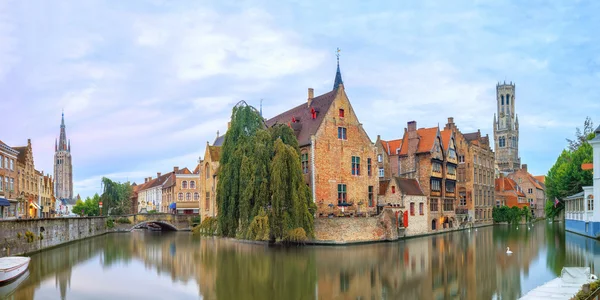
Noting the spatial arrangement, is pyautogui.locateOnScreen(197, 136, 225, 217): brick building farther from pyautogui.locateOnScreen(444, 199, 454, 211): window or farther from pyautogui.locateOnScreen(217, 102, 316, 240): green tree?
pyautogui.locateOnScreen(444, 199, 454, 211): window

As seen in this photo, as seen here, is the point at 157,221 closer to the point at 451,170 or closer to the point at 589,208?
the point at 451,170

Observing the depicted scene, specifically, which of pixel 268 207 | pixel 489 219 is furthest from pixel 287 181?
pixel 489 219

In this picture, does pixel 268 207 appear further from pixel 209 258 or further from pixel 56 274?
pixel 56 274

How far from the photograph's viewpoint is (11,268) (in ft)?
64.3

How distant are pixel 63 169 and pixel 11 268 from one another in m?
131

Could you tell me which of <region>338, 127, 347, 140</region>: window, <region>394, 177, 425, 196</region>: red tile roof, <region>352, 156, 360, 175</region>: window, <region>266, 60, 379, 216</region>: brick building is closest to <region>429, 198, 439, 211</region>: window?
<region>394, 177, 425, 196</region>: red tile roof

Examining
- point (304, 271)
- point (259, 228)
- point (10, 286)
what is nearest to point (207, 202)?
point (259, 228)

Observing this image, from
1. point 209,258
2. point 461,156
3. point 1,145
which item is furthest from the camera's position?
point 461,156

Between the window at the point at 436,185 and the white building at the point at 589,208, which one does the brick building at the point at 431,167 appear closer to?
the window at the point at 436,185

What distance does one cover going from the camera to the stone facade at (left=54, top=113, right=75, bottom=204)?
137125mm

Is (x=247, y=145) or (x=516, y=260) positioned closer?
(x=516, y=260)

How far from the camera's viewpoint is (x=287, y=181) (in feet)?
107

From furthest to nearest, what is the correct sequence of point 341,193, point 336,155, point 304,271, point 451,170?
point 451,170 < point 341,193 < point 336,155 < point 304,271

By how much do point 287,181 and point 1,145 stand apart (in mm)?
21812
